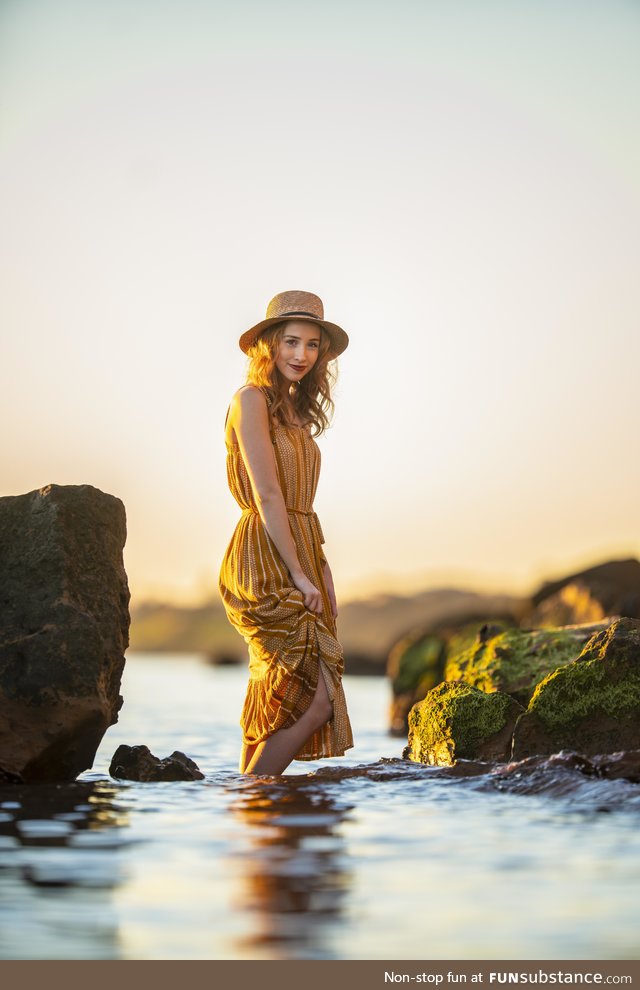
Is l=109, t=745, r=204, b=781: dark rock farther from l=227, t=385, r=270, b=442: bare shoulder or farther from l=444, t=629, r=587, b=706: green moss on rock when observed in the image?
l=444, t=629, r=587, b=706: green moss on rock

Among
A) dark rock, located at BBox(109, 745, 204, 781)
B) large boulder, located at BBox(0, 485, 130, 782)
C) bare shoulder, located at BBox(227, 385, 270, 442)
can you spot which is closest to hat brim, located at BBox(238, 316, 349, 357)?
bare shoulder, located at BBox(227, 385, 270, 442)

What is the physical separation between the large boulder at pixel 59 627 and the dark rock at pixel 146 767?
190mm

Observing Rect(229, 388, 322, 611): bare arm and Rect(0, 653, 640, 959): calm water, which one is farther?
Rect(229, 388, 322, 611): bare arm

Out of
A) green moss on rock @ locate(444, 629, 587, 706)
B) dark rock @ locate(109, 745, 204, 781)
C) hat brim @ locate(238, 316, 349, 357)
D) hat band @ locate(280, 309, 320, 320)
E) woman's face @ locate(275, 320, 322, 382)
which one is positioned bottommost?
dark rock @ locate(109, 745, 204, 781)

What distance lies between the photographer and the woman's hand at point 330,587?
685 centimetres

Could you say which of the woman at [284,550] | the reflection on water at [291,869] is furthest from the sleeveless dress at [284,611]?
the reflection on water at [291,869]

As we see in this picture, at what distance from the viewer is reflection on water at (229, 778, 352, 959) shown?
326cm

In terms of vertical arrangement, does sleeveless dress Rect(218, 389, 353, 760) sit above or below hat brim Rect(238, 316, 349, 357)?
below

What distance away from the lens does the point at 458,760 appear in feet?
22.4

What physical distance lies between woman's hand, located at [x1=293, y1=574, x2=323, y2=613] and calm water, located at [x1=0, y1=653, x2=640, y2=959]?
3.09 feet

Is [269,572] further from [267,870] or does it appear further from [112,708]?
[267,870]

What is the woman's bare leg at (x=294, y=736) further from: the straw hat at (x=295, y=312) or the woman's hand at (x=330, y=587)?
the straw hat at (x=295, y=312)

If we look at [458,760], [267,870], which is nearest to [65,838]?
[267,870]
